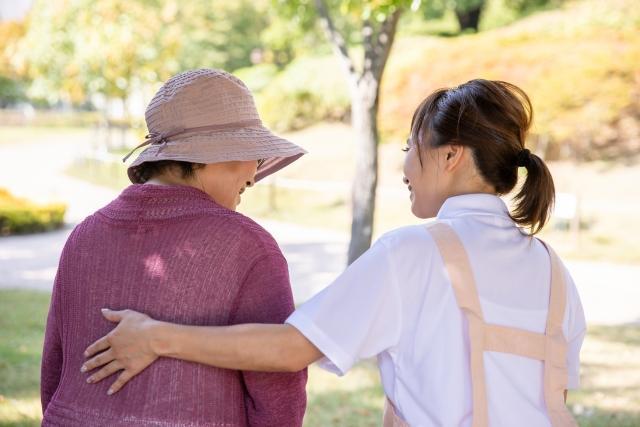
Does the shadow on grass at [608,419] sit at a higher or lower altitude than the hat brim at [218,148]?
lower

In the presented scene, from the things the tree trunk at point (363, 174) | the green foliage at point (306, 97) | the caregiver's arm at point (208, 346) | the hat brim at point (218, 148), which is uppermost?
the hat brim at point (218, 148)

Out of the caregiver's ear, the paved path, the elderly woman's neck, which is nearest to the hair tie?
the caregiver's ear

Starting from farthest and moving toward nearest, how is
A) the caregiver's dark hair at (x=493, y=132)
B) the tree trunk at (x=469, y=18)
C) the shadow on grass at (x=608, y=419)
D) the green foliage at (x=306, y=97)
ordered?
the tree trunk at (x=469, y=18) < the green foliage at (x=306, y=97) < the shadow on grass at (x=608, y=419) < the caregiver's dark hair at (x=493, y=132)

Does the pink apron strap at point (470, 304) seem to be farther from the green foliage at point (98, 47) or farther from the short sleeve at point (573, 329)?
the green foliage at point (98, 47)

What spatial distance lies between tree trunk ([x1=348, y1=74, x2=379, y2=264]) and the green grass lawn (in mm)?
1498

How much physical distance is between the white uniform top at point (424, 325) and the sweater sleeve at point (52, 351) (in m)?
0.57

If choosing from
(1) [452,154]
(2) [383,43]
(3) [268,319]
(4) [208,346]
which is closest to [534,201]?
(1) [452,154]

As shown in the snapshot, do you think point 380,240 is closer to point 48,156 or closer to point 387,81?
point 387,81

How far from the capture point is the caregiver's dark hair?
1.67 metres

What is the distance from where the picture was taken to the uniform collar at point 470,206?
168cm

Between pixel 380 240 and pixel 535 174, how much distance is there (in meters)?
0.40

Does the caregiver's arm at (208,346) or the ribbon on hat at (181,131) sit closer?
the caregiver's arm at (208,346)

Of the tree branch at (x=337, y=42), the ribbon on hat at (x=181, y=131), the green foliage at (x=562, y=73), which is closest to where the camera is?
the ribbon on hat at (x=181, y=131)

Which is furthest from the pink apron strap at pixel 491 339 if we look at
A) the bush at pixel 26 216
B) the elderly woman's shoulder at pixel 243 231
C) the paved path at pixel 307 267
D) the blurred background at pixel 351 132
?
the bush at pixel 26 216
